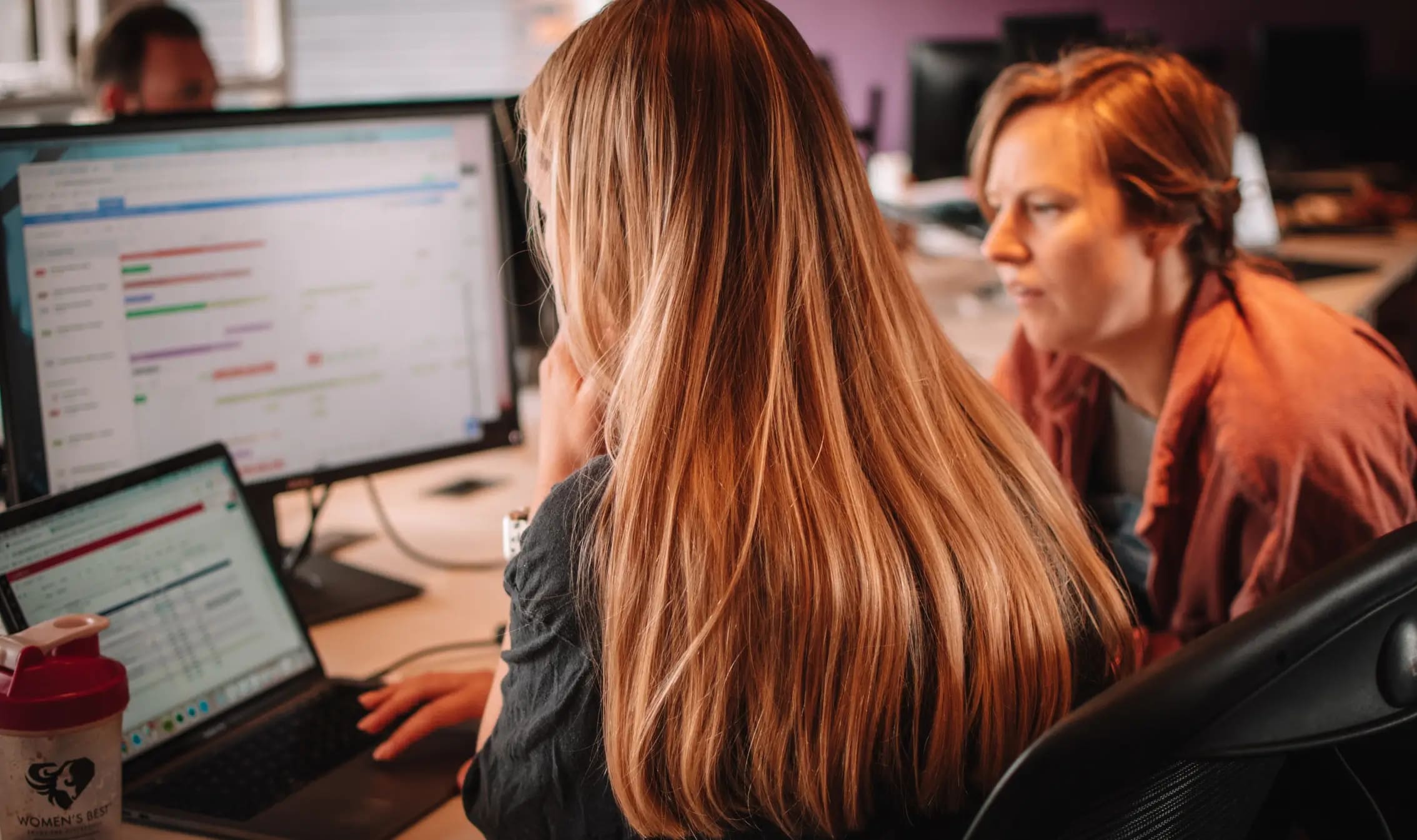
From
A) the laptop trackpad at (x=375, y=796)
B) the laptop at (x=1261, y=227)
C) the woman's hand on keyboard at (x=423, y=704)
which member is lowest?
the laptop trackpad at (x=375, y=796)

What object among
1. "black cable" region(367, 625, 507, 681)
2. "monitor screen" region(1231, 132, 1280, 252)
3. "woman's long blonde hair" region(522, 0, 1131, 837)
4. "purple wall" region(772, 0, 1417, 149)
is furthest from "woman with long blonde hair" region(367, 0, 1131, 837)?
"purple wall" region(772, 0, 1417, 149)

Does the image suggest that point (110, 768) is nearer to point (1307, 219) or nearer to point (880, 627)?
point (880, 627)

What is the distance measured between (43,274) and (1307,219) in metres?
3.83

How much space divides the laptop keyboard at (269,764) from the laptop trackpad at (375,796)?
16 millimetres

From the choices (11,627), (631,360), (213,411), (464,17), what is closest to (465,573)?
(213,411)

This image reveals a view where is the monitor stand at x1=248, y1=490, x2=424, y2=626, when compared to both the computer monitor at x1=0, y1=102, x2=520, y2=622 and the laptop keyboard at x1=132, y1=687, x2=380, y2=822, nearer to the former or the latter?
the computer monitor at x1=0, y1=102, x2=520, y2=622

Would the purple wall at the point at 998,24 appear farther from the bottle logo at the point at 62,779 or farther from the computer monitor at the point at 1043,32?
the bottle logo at the point at 62,779

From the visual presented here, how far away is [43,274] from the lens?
1.13 m

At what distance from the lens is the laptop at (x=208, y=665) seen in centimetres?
91

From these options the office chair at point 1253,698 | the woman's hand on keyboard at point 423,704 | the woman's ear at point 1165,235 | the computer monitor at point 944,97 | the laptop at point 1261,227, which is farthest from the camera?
the computer monitor at point 944,97

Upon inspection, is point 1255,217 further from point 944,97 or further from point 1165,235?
point 1165,235

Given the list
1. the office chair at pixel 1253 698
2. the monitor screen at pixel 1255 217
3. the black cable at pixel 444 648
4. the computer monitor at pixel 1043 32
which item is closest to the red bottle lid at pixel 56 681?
the black cable at pixel 444 648

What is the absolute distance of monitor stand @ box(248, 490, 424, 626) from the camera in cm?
131

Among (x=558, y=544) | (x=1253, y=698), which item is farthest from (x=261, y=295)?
(x=1253, y=698)
